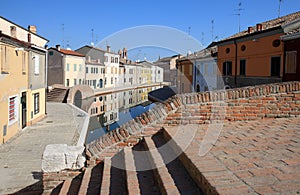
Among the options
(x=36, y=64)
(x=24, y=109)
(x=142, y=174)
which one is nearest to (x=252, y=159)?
(x=142, y=174)

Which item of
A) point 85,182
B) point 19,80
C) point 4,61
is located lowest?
point 85,182

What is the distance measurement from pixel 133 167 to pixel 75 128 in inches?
422

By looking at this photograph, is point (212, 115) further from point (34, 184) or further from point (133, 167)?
point (34, 184)

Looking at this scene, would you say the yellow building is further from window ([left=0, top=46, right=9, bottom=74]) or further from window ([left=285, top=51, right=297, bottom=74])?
window ([left=285, top=51, right=297, bottom=74])

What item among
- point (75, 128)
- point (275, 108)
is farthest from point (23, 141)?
point (275, 108)

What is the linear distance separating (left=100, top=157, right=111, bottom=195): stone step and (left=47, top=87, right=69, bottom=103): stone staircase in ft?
77.4

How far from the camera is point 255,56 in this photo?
16953 mm

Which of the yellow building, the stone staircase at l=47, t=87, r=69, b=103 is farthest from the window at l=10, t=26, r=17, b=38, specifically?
the stone staircase at l=47, t=87, r=69, b=103

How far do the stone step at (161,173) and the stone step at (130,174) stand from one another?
0.26 m

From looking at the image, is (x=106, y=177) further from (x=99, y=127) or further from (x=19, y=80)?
(x=99, y=127)

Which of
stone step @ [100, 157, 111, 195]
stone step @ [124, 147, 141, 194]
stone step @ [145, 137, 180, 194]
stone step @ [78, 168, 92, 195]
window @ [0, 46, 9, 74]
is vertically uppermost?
window @ [0, 46, 9, 74]

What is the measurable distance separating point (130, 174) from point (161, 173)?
58 centimetres

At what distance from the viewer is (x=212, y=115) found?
4812 mm

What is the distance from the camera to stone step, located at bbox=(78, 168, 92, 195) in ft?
11.6
